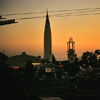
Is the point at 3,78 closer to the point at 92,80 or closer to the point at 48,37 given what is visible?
the point at 92,80

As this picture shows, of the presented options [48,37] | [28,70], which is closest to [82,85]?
[28,70]

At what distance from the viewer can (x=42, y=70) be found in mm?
59750

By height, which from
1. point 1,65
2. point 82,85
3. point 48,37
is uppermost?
point 48,37

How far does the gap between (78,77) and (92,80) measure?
73.5 inches

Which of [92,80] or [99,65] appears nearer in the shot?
[92,80]

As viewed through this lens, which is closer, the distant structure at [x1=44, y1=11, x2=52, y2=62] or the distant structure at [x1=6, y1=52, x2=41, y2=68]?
the distant structure at [x1=44, y1=11, x2=52, y2=62]

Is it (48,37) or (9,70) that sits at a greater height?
(48,37)

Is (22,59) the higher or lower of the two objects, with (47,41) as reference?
lower

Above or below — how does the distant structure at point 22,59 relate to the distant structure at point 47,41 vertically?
below

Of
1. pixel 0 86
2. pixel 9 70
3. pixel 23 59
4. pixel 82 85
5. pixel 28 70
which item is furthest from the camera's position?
pixel 23 59

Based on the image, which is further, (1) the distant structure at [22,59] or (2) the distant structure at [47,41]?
(1) the distant structure at [22,59]

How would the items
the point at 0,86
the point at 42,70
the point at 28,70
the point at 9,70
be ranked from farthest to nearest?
1. the point at 28,70
2. the point at 42,70
3. the point at 9,70
4. the point at 0,86

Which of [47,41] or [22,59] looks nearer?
[47,41]

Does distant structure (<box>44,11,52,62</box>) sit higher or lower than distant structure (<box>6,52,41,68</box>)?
higher
